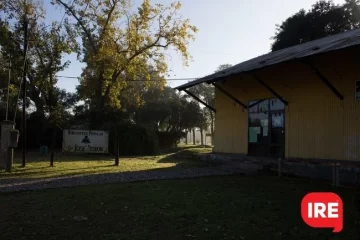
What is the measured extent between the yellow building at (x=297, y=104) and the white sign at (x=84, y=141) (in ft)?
23.1

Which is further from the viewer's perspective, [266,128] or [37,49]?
[37,49]

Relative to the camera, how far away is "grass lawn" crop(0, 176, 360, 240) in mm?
6070

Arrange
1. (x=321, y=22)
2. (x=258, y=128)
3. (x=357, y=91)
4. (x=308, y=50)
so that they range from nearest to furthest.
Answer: (x=308, y=50)
(x=357, y=91)
(x=258, y=128)
(x=321, y=22)

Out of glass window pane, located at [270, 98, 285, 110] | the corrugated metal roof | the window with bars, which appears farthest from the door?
the window with bars

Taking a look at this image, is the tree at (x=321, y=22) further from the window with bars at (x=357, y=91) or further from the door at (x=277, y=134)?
the window with bars at (x=357, y=91)

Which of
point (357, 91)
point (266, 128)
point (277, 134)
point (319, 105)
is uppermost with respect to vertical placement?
point (357, 91)

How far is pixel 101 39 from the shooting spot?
99.4 feet

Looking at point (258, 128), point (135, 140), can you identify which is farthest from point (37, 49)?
point (258, 128)

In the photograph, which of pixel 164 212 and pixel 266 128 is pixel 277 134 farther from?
pixel 164 212

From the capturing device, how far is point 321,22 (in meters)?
38.8

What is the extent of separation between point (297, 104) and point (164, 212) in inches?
395

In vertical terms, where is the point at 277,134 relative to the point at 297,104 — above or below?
below

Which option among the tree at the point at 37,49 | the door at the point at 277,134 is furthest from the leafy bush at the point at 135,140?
the door at the point at 277,134

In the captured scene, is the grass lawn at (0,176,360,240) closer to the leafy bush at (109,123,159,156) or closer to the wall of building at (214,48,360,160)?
the wall of building at (214,48,360,160)
